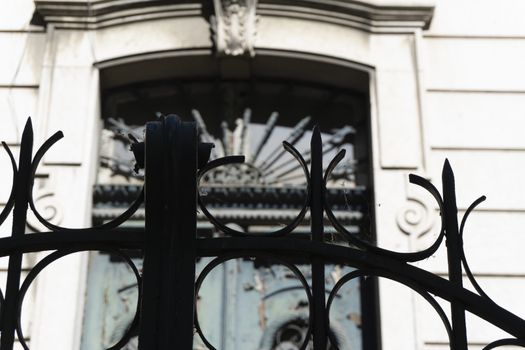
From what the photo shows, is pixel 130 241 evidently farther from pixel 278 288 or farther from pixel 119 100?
pixel 119 100

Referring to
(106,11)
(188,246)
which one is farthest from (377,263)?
(106,11)

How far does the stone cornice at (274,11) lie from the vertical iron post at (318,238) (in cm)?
364

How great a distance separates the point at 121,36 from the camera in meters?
5.98

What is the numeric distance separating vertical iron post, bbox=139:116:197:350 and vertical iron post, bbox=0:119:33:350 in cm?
37

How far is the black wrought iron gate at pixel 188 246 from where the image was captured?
237 centimetres

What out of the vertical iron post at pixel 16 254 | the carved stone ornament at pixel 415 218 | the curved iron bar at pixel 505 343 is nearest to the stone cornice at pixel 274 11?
the carved stone ornament at pixel 415 218

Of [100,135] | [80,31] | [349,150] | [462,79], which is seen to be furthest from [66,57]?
[462,79]

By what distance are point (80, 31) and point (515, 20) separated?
321 cm

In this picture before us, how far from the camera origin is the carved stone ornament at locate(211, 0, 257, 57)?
5848mm

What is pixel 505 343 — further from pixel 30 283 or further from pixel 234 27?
pixel 234 27

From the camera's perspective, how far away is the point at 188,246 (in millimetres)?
2420

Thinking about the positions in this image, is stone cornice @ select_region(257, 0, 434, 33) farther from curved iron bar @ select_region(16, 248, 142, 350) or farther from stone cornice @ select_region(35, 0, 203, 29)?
curved iron bar @ select_region(16, 248, 142, 350)

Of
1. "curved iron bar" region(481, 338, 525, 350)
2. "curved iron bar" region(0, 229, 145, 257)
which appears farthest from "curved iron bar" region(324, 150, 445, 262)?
"curved iron bar" region(0, 229, 145, 257)

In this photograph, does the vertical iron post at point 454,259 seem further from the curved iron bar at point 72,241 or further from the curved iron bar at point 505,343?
the curved iron bar at point 72,241
